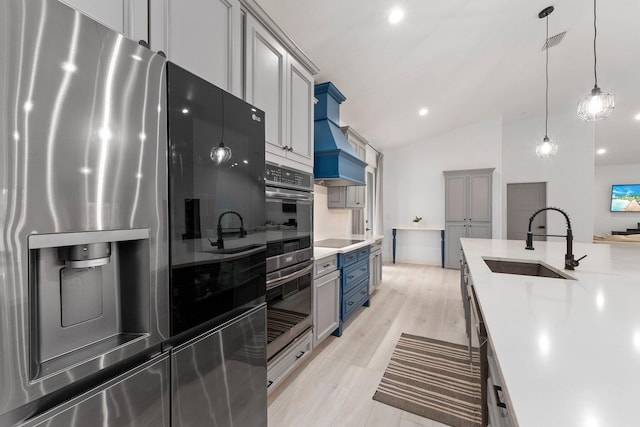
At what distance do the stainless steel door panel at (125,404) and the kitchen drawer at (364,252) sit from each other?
2.55 m

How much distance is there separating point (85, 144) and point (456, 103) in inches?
211

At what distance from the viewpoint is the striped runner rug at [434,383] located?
177 centimetres

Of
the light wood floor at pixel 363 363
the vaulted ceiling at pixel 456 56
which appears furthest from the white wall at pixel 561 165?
the light wood floor at pixel 363 363

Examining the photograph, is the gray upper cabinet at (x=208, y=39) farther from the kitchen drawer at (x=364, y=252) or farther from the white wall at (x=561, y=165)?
the white wall at (x=561, y=165)

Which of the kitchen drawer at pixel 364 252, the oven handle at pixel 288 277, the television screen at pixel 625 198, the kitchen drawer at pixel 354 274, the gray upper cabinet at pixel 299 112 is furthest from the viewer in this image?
the television screen at pixel 625 198

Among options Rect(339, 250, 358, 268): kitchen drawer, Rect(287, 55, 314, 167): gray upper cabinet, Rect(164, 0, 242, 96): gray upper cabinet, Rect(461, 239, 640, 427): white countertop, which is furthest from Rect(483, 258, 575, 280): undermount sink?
Rect(164, 0, 242, 96): gray upper cabinet

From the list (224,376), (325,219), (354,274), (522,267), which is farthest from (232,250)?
(325,219)

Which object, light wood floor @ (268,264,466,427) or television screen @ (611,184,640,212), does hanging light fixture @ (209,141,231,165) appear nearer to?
light wood floor @ (268,264,466,427)

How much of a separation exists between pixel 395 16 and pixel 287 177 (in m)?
1.70

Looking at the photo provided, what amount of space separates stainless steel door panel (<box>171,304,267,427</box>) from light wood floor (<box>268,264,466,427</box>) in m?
0.54

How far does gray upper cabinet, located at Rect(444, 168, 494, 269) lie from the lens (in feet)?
18.9

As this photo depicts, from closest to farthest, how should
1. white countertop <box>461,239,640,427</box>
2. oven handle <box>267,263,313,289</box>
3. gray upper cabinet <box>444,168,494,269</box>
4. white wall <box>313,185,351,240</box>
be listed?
white countertop <box>461,239,640,427</box> < oven handle <box>267,263,313,289</box> < white wall <box>313,185,351,240</box> < gray upper cabinet <box>444,168,494,269</box>

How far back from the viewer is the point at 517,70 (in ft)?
13.8

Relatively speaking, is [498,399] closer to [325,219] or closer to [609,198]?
[325,219]
